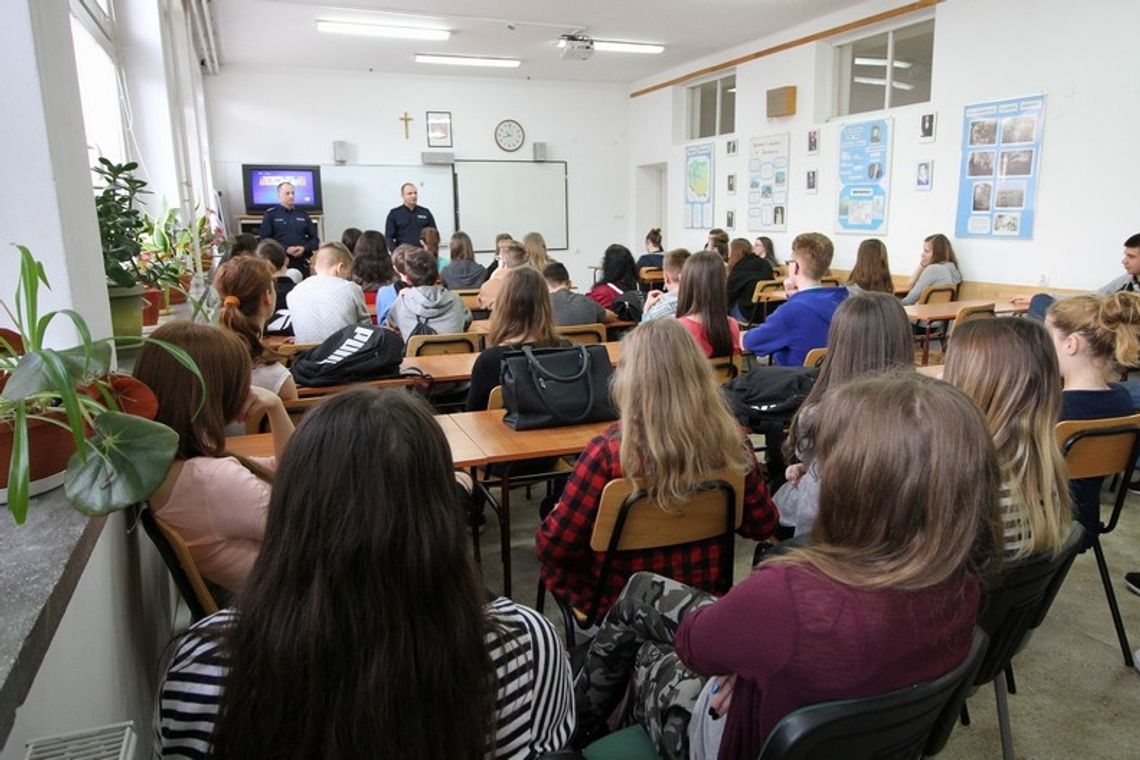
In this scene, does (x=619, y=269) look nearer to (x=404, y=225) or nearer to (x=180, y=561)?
(x=404, y=225)

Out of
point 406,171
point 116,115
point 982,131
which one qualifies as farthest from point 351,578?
point 406,171

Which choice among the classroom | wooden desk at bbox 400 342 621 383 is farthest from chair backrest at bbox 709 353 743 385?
the classroom

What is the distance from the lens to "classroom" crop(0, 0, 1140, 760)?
1260 millimetres

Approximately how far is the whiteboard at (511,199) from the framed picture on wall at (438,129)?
370mm

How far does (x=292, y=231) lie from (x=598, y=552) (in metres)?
7.88

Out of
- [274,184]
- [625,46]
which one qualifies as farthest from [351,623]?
[274,184]

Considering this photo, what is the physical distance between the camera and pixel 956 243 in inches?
261

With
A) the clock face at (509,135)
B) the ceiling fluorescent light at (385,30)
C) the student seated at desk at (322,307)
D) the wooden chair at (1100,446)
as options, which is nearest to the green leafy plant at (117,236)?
the student seated at desk at (322,307)

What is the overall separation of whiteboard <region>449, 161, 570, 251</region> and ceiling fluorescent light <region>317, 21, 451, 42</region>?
8.54 feet

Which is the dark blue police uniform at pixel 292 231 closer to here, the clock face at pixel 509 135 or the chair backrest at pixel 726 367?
the clock face at pixel 509 135

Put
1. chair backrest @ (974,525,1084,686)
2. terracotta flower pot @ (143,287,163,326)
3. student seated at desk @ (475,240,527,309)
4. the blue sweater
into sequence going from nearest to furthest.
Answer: chair backrest @ (974,525,1084,686) < terracotta flower pot @ (143,287,163,326) < the blue sweater < student seated at desk @ (475,240,527,309)

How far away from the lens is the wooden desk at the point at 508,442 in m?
2.33

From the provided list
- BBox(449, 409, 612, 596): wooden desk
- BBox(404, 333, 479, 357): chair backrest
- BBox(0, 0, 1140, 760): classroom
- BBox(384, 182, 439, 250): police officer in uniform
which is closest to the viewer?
BBox(0, 0, 1140, 760): classroom

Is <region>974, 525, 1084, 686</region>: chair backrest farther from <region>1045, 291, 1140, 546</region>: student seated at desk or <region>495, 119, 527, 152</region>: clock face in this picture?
<region>495, 119, 527, 152</region>: clock face
